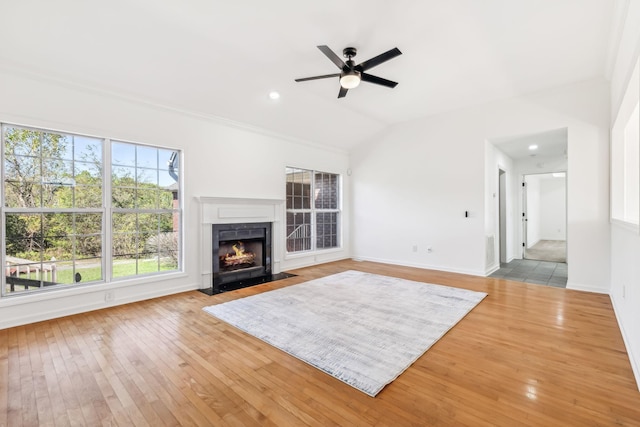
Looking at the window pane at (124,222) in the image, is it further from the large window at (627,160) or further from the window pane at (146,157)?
the large window at (627,160)

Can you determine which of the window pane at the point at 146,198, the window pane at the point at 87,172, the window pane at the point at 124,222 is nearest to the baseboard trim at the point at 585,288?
the window pane at the point at 146,198

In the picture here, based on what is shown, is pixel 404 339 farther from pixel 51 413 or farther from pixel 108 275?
pixel 108 275

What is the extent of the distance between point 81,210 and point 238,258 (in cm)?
238

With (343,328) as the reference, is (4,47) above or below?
above

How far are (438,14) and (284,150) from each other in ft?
11.6

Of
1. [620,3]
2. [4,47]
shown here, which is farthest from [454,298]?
[4,47]

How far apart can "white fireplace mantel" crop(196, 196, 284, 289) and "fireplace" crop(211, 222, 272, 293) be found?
0.28 feet

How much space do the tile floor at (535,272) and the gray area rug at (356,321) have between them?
5.48 feet

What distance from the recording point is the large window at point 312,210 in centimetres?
621

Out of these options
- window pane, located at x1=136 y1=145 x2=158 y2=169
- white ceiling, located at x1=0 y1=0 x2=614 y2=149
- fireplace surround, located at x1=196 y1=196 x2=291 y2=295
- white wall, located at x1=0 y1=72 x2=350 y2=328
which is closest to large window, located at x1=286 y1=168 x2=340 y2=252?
white wall, located at x1=0 y1=72 x2=350 y2=328

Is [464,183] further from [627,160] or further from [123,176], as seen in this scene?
[123,176]

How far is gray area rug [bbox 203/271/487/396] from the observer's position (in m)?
2.32

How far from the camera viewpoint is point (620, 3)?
2.73 metres

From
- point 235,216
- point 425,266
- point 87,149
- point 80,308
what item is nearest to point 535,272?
point 425,266
